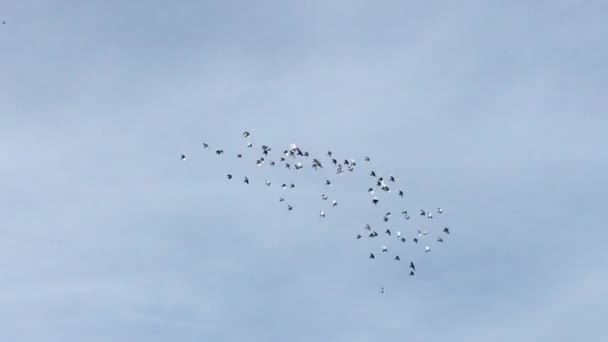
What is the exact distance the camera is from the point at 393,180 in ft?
359

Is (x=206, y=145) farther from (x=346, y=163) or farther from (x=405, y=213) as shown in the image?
(x=405, y=213)

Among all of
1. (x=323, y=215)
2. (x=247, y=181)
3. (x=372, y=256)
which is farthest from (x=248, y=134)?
(x=372, y=256)

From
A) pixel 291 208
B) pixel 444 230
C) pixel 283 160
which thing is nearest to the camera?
pixel 283 160

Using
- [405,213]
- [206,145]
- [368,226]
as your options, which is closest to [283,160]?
[206,145]

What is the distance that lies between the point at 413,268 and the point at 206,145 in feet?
126

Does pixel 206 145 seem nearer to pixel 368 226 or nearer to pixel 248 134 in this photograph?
pixel 248 134

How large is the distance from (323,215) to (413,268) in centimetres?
1886

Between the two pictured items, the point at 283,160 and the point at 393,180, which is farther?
the point at 393,180

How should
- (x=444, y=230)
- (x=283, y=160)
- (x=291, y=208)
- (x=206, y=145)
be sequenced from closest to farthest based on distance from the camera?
1. (x=283, y=160)
2. (x=206, y=145)
3. (x=291, y=208)
4. (x=444, y=230)

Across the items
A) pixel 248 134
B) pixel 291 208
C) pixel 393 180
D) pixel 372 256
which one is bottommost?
pixel 372 256

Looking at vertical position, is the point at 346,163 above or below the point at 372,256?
above

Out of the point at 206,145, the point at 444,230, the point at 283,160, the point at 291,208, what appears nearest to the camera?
the point at 283,160

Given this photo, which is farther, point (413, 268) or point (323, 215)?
point (413, 268)

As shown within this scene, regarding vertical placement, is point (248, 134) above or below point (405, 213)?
above
